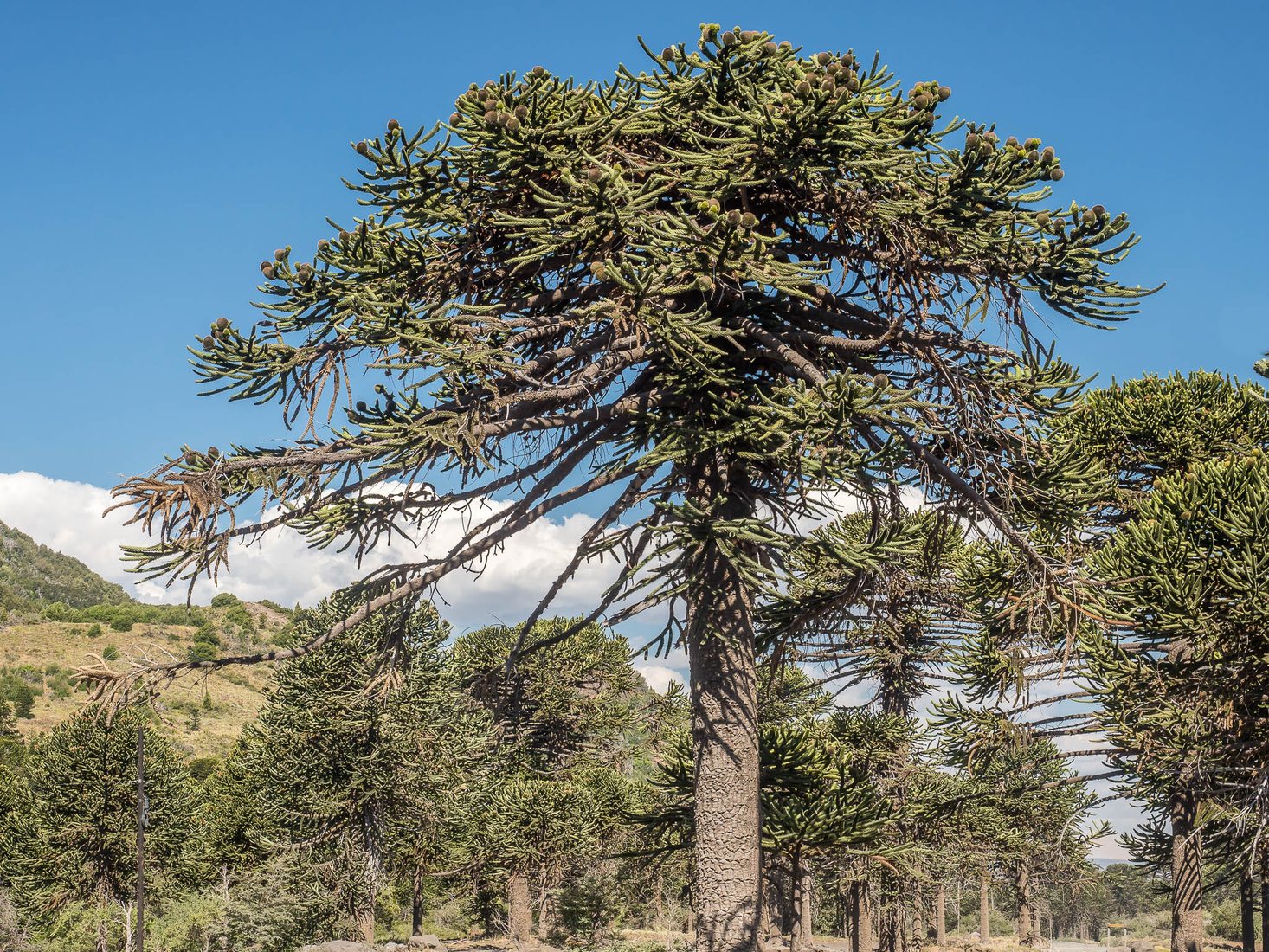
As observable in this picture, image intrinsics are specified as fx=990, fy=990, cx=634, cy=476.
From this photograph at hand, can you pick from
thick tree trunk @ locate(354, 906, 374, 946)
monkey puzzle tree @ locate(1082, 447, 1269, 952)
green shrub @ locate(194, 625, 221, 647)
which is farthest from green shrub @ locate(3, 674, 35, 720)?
monkey puzzle tree @ locate(1082, 447, 1269, 952)

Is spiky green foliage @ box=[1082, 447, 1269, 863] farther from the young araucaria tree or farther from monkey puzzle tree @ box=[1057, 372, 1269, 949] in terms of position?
the young araucaria tree

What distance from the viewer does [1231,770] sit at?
555 inches

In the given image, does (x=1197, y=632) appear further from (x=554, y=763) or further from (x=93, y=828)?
(x=93, y=828)

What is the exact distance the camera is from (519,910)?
33.6 metres

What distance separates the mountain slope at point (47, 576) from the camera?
11769 centimetres

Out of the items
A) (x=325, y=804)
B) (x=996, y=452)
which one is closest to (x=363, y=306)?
(x=996, y=452)

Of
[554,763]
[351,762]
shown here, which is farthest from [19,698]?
[351,762]

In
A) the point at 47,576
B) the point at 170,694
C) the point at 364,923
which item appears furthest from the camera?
the point at 47,576

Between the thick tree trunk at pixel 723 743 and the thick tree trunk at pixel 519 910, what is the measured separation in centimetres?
2837

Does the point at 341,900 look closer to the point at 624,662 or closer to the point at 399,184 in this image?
the point at 624,662

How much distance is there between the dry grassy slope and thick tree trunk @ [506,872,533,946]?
25.6 metres

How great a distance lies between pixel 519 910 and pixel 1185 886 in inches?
895

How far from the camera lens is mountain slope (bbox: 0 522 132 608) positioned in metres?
118

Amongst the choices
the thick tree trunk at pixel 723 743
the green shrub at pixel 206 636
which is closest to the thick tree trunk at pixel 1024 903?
the thick tree trunk at pixel 723 743
